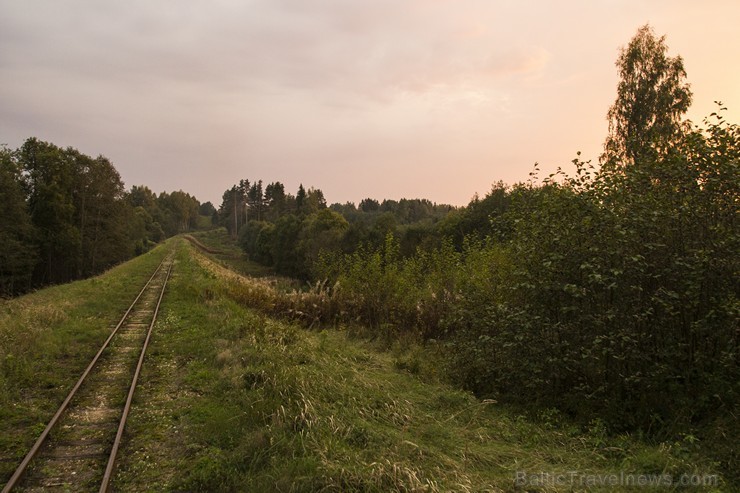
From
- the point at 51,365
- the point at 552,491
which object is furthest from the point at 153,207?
the point at 552,491

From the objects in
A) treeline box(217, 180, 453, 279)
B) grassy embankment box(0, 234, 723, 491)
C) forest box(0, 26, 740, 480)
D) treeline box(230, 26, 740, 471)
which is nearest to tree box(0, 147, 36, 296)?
treeline box(217, 180, 453, 279)

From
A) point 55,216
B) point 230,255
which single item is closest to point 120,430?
point 55,216

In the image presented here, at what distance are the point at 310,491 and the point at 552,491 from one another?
2.91 m

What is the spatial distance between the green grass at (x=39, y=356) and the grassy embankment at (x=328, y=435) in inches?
7.1

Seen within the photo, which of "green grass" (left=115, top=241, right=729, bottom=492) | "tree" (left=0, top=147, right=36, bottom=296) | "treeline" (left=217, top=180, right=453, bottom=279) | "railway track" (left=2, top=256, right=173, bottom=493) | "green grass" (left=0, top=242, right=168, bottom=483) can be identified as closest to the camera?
"green grass" (left=115, top=241, right=729, bottom=492)

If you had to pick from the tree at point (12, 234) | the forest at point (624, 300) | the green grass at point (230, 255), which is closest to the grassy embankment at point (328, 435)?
A: the forest at point (624, 300)

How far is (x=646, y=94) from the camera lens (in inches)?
834

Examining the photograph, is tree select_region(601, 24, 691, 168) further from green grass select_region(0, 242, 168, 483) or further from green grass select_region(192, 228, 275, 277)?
green grass select_region(192, 228, 275, 277)

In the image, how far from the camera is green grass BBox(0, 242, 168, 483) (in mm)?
7500

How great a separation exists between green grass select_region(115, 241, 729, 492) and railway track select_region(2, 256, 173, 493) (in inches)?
11.9

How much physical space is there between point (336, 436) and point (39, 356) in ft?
31.4

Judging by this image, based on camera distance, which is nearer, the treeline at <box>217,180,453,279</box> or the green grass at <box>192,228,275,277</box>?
A: the treeline at <box>217,180,453,279</box>

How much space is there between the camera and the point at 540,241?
29.8ft

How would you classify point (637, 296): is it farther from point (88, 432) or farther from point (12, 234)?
point (12, 234)
